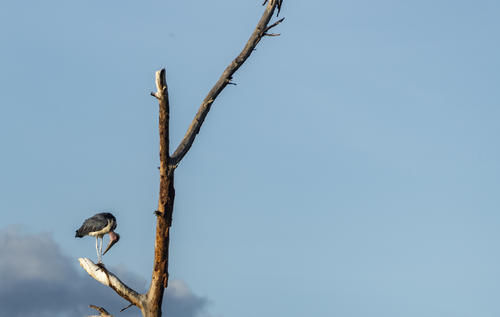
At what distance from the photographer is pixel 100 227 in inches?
1148

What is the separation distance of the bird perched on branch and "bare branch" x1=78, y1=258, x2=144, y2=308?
1813mm

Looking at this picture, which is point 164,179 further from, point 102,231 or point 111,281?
point 102,231

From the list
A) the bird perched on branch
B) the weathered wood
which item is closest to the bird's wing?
the bird perched on branch

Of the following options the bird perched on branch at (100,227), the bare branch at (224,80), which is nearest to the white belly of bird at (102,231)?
the bird perched on branch at (100,227)

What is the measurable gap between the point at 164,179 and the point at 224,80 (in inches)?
138

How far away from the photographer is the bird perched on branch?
29156mm

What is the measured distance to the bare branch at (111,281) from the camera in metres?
25.7

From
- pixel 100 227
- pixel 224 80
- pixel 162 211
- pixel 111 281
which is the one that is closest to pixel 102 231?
pixel 100 227

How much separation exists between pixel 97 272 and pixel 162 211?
353 cm

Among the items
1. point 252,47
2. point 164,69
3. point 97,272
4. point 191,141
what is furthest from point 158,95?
point 97,272

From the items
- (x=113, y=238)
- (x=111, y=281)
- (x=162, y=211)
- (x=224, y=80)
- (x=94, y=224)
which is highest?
(x=224, y=80)

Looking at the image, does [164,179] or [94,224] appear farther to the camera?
[94,224]

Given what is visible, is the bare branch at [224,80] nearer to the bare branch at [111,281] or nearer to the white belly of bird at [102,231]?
the bare branch at [111,281]

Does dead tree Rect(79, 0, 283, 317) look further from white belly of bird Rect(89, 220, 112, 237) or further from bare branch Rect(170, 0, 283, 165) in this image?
white belly of bird Rect(89, 220, 112, 237)
